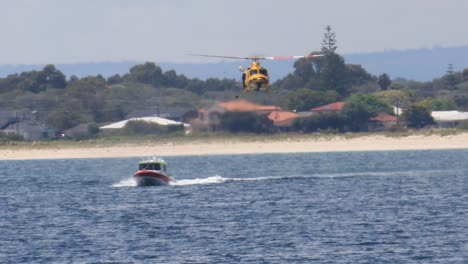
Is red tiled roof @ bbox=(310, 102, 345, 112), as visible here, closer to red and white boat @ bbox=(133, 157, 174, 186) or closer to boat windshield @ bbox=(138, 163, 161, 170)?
red and white boat @ bbox=(133, 157, 174, 186)

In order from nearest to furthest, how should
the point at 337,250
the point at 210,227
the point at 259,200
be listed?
the point at 337,250 → the point at 210,227 → the point at 259,200

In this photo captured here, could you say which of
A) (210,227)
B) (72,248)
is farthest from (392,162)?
(72,248)

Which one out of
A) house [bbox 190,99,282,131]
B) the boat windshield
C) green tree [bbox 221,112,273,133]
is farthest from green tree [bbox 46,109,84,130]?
the boat windshield

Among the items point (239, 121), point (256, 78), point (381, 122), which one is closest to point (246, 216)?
point (256, 78)

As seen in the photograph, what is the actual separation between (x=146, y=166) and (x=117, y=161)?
50632mm

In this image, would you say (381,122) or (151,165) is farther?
(381,122)

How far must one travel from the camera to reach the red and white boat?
112 m

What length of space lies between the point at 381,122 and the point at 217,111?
215ft

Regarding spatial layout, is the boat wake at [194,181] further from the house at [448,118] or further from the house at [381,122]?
the house at [448,118]

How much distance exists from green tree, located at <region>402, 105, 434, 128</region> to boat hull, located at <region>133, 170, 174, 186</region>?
239ft

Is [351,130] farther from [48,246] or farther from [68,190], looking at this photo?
[48,246]

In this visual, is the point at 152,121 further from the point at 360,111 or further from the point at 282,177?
the point at 360,111

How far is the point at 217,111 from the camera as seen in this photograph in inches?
4466

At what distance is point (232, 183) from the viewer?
380 feet
